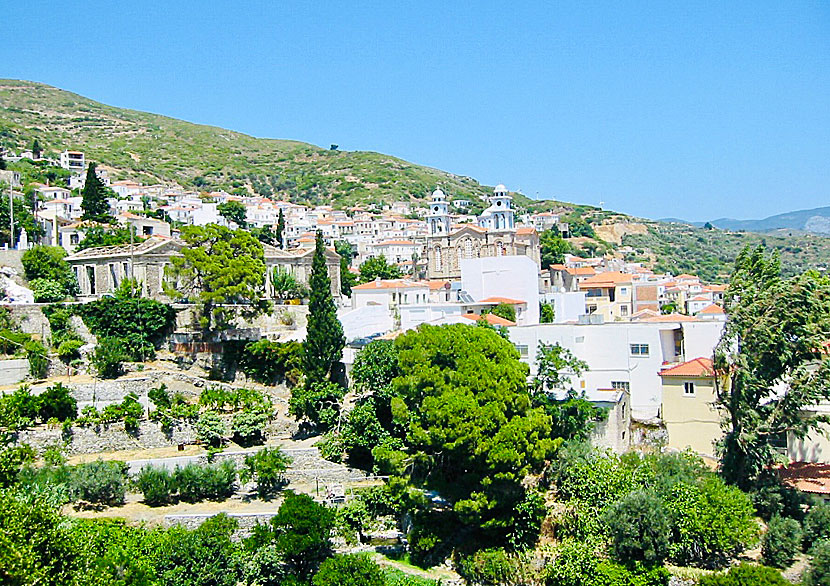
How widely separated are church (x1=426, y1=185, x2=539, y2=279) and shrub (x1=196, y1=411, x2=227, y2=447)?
120 ft

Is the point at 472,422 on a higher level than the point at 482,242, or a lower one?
lower

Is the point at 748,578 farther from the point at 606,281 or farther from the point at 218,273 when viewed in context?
the point at 606,281

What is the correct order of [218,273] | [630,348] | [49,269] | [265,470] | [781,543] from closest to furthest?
[781,543], [265,470], [630,348], [218,273], [49,269]

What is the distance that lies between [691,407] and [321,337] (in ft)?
41.0

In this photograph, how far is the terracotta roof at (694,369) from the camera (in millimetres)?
24438

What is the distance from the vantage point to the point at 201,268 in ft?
91.7

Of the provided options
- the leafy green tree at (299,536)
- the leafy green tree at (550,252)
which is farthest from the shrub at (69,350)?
the leafy green tree at (550,252)

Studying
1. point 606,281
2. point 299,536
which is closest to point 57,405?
point 299,536

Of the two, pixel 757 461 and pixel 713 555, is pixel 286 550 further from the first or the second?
pixel 757 461

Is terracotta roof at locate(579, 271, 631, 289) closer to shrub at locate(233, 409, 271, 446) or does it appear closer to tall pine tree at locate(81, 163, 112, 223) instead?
shrub at locate(233, 409, 271, 446)

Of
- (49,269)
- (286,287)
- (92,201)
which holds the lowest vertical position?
(286,287)

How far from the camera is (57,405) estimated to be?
22.8m

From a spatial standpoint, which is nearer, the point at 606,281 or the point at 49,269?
the point at 49,269

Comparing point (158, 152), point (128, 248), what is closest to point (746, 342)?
point (128, 248)
